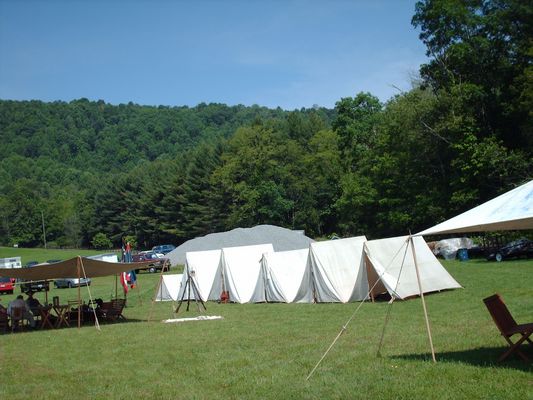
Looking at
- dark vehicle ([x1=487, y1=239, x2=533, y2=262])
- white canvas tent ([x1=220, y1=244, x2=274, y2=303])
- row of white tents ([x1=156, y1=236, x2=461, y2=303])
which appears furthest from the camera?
dark vehicle ([x1=487, y1=239, x2=533, y2=262])

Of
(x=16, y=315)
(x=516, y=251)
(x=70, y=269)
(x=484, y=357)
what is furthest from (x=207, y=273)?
(x=484, y=357)

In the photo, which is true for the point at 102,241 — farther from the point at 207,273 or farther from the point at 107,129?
the point at 207,273

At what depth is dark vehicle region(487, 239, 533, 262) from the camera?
30578 millimetres

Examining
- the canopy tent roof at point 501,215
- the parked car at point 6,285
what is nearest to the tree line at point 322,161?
the parked car at point 6,285

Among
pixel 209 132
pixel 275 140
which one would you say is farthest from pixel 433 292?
pixel 209 132

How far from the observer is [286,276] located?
23750 mm

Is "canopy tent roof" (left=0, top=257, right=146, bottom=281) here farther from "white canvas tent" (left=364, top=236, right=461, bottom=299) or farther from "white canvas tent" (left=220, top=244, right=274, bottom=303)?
"white canvas tent" (left=364, top=236, right=461, bottom=299)

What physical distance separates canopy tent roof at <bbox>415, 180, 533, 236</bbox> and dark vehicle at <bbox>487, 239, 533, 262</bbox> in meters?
23.3

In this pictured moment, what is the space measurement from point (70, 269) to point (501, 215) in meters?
14.6

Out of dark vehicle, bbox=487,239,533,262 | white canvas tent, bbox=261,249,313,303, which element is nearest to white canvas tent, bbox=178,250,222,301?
white canvas tent, bbox=261,249,313,303

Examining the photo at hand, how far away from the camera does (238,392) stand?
8211mm

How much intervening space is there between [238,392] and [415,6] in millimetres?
41963

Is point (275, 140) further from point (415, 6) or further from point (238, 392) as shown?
point (238, 392)

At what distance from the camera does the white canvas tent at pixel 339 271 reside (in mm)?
20953
